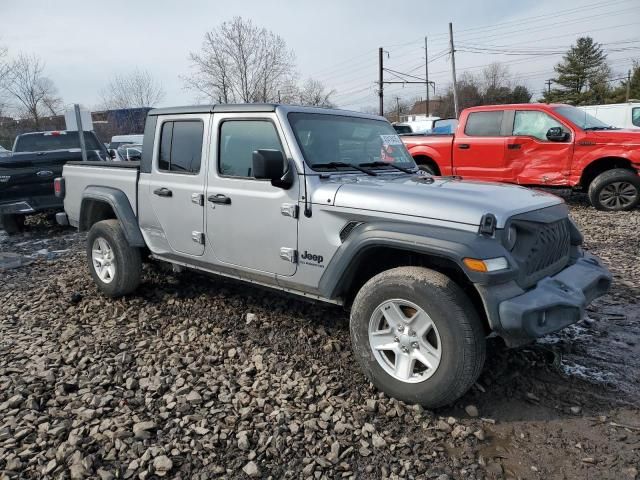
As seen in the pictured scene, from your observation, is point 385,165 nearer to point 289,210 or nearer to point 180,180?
point 289,210

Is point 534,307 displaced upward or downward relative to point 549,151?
downward

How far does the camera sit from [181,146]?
13.8 ft

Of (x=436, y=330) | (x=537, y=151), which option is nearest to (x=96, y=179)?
(x=436, y=330)

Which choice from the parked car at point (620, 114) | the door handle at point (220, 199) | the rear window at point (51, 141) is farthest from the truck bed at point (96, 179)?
the parked car at point (620, 114)

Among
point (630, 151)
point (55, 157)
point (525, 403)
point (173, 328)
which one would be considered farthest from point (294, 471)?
point (630, 151)

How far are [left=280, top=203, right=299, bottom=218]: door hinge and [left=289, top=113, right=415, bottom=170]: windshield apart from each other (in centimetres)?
32

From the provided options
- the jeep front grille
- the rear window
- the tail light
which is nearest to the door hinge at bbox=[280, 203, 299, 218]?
the jeep front grille

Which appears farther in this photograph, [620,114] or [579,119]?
[620,114]

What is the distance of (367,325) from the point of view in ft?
9.91

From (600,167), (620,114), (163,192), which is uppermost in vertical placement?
(620,114)

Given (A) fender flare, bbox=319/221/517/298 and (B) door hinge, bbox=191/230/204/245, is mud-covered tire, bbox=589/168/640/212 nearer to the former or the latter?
(A) fender flare, bbox=319/221/517/298

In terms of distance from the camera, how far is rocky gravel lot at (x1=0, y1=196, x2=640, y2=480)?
2.48 m

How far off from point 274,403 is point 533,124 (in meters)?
7.90

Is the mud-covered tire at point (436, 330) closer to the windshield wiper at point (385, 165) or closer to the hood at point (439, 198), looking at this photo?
the hood at point (439, 198)
